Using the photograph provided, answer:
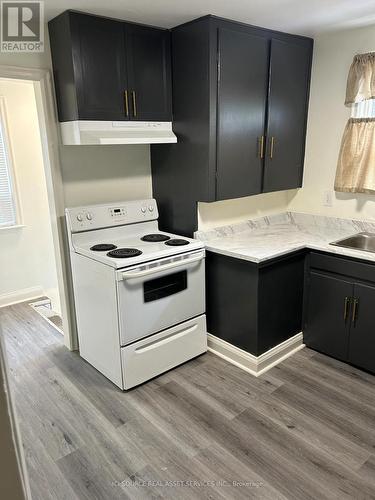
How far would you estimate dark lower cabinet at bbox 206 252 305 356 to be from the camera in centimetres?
257

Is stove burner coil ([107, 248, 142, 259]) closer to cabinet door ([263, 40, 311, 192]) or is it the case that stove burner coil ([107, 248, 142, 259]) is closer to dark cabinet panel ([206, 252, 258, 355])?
dark cabinet panel ([206, 252, 258, 355])

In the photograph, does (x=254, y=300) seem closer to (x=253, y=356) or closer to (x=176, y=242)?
(x=253, y=356)

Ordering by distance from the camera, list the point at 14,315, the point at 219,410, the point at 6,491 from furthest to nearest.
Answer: the point at 14,315 < the point at 219,410 < the point at 6,491

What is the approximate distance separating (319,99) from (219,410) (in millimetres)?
2469

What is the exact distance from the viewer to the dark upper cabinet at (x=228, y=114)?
245cm

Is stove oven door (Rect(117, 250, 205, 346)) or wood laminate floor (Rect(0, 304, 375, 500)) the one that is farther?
stove oven door (Rect(117, 250, 205, 346))

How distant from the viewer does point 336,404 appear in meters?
2.35

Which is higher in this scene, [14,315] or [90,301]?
[90,301]

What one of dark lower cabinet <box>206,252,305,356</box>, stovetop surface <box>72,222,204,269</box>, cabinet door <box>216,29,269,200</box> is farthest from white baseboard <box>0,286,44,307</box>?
cabinet door <box>216,29,269,200</box>

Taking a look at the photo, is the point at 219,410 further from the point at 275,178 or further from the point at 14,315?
the point at 14,315

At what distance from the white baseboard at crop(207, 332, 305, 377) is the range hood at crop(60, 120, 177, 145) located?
61.2 inches

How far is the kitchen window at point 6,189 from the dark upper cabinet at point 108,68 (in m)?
1.54

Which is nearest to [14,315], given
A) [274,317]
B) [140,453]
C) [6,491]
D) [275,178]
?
[140,453]

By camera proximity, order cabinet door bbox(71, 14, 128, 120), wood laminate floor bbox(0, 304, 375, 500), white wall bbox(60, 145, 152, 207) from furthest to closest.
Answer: white wall bbox(60, 145, 152, 207) < cabinet door bbox(71, 14, 128, 120) < wood laminate floor bbox(0, 304, 375, 500)
